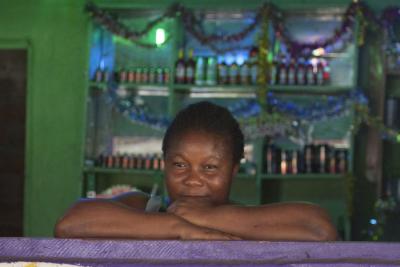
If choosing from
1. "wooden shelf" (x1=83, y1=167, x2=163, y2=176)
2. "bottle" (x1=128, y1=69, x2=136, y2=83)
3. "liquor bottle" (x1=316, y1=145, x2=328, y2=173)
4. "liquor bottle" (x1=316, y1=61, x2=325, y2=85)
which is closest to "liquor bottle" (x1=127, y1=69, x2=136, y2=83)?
"bottle" (x1=128, y1=69, x2=136, y2=83)

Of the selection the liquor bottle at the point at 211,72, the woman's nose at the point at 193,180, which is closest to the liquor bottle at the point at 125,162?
the liquor bottle at the point at 211,72

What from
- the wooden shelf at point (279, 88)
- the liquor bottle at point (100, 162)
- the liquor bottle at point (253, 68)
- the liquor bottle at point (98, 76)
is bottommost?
the liquor bottle at point (100, 162)

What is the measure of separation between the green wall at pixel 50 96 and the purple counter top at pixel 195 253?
3.83 m

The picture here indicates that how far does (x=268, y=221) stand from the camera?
952mm

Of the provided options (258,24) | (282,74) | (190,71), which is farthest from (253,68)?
(190,71)

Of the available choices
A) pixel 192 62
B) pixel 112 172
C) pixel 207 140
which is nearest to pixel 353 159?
pixel 192 62

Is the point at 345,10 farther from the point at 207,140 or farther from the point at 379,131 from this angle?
the point at 207,140

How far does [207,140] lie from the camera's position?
115 cm

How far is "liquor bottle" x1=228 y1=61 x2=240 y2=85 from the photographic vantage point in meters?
4.12

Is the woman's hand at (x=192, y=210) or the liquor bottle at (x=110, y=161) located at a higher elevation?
the woman's hand at (x=192, y=210)

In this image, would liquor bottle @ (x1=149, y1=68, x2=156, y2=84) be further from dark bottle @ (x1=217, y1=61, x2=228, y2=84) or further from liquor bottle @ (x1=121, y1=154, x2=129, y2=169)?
liquor bottle @ (x1=121, y1=154, x2=129, y2=169)

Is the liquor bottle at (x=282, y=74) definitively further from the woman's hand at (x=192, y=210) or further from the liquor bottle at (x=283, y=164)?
the woman's hand at (x=192, y=210)

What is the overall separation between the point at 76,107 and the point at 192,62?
1.07 metres

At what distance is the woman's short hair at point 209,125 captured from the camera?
46.2 inches
